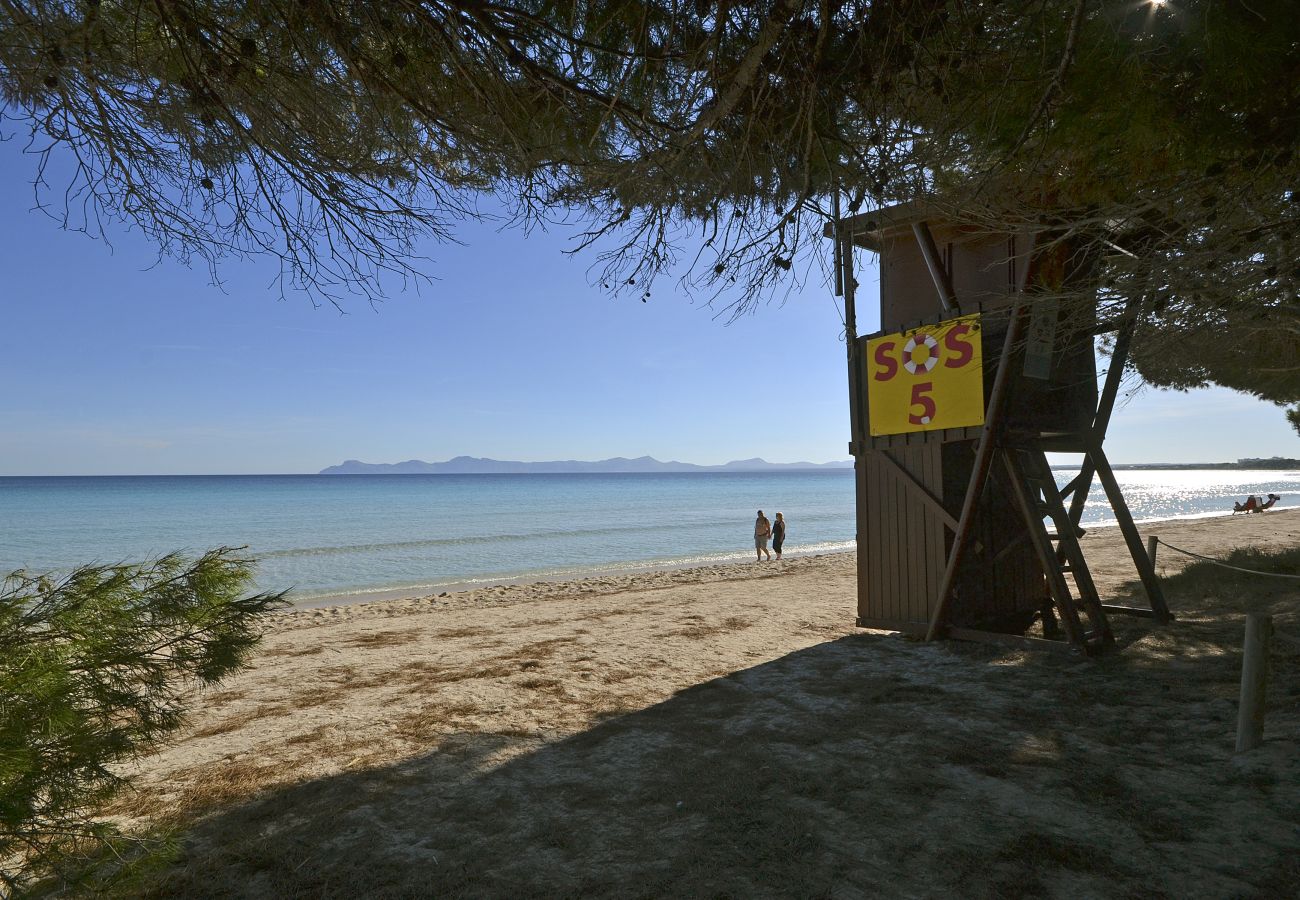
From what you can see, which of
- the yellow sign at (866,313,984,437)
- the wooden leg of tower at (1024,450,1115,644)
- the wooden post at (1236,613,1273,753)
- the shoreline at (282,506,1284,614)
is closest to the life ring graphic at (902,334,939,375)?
the yellow sign at (866,313,984,437)

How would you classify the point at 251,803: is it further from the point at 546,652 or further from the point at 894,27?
the point at 894,27

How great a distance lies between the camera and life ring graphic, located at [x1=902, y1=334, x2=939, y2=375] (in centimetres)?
744

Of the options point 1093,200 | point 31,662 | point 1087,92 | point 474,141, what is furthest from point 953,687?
point 31,662

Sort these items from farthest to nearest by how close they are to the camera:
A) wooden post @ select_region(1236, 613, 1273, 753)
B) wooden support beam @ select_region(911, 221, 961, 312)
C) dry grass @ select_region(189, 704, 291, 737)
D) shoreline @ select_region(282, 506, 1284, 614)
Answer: shoreline @ select_region(282, 506, 1284, 614) < wooden support beam @ select_region(911, 221, 961, 312) < dry grass @ select_region(189, 704, 291, 737) < wooden post @ select_region(1236, 613, 1273, 753)

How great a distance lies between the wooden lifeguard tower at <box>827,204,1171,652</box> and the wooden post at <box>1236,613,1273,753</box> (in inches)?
86.1

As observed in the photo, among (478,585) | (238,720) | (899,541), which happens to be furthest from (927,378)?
Result: (478,585)

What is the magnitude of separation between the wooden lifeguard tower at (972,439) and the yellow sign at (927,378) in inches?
0.5

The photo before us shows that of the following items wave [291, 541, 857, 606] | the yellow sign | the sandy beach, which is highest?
the yellow sign

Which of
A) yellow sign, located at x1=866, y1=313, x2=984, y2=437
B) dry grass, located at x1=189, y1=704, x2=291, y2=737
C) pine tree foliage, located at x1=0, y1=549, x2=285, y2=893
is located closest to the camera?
pine tree foliage, located at x1=0, y1=549, x2=285, y2=893

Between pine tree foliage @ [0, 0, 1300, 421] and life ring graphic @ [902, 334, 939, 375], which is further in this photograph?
life ring graphic @ [902, 334, 939, 375]

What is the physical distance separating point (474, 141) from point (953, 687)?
5243 mm

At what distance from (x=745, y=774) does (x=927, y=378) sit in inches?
182

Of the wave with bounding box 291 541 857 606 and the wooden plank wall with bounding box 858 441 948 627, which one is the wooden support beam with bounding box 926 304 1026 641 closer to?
the wooden plank wall with bounding box 858 441 948 627

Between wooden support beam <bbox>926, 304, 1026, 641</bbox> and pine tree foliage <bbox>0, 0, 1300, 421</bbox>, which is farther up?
pine tree foliage <bbox>0, 0, 1300, 421</bbox>
